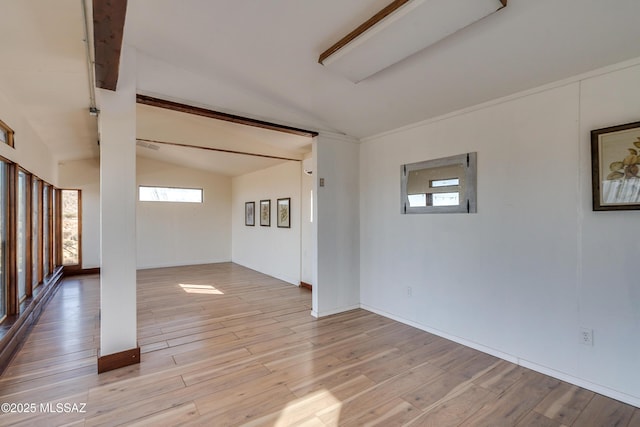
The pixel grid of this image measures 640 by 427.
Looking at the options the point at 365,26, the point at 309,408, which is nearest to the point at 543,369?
the point at 309,408

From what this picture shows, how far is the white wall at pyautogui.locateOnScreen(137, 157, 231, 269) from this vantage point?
779 cm

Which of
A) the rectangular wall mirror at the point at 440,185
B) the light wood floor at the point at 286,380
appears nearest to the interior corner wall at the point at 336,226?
the light wood floor at the point at 286,380

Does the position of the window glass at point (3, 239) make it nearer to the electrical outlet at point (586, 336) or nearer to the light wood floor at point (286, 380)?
the light wood floor at point (286, 380)

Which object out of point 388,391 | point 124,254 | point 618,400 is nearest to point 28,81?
point 124,254

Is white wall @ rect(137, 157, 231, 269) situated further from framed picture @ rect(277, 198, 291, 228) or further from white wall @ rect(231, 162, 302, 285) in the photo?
framed picture @ rect(277, 198, 291, 228)

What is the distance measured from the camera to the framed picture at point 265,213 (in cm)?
706

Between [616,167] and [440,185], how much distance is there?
54.9 inches

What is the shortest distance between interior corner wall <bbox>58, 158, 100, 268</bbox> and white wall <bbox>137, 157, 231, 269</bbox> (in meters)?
0.89

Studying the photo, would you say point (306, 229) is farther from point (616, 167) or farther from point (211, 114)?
point (616, 167)

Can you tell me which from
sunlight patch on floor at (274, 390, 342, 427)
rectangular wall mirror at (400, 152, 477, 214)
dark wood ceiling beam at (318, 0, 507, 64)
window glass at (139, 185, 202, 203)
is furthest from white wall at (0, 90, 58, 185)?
rectangular wall mirror at (400, 152, 477, 214)

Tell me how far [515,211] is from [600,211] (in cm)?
57

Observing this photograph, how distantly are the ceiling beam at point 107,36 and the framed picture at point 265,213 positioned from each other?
15.8 feet

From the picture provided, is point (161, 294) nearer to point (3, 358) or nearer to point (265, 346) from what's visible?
point (3, 358)

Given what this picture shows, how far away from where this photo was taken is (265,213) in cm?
721
